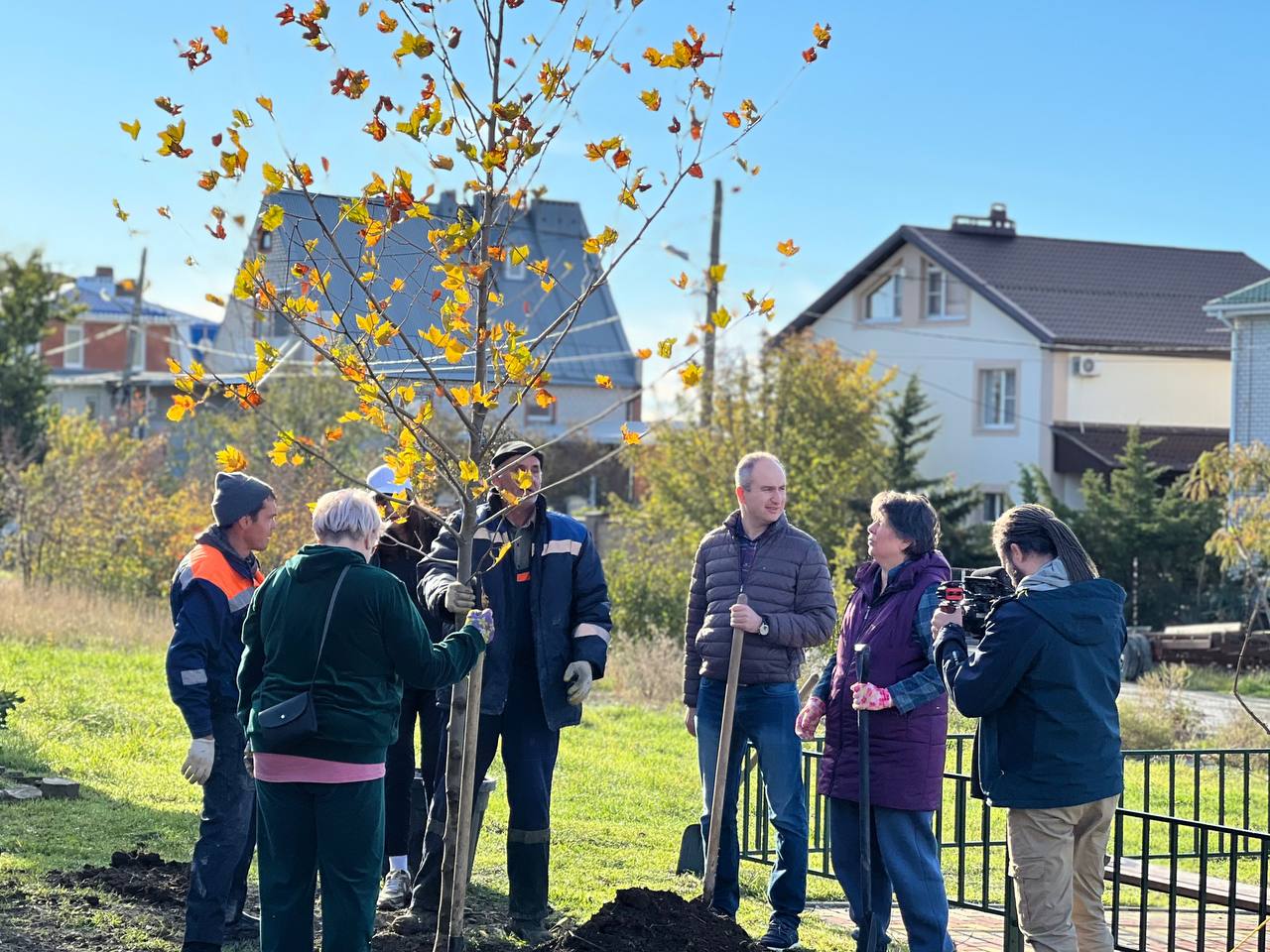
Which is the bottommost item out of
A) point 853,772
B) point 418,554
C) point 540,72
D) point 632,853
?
point 632,853

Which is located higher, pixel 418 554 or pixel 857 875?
pixel 418 554

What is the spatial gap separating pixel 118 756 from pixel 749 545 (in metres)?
5.76

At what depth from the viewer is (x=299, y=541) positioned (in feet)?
62.1

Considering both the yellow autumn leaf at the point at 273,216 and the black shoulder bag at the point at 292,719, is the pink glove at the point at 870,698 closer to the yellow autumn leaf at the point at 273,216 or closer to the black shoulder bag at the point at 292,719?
the black shoulder bag at the point at 292,719

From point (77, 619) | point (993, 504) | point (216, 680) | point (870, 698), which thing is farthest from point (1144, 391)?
point (216, 680)

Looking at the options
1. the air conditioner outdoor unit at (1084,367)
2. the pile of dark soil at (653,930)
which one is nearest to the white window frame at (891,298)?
the air conditioner outdoor unit at (1084,367)

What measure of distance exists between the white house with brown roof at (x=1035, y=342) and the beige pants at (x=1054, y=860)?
29293 millimetres

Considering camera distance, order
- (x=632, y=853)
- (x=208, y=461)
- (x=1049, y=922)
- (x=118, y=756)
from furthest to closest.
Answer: (x=208, y=461), (x=118, y=756), (x=632, y=853), (x=1049, y=922)

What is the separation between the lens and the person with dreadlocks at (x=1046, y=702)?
205 inches

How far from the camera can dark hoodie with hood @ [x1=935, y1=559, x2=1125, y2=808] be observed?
5.20m

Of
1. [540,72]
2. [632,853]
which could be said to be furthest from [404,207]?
[632,853]

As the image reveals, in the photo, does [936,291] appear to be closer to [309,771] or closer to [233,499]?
[233,499]

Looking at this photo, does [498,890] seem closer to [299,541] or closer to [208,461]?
[299,541]

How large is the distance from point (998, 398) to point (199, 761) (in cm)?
3334
